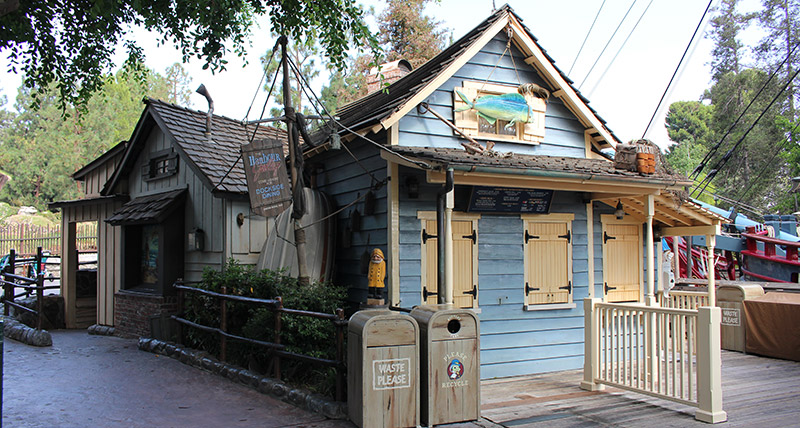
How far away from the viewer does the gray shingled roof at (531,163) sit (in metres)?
7.29

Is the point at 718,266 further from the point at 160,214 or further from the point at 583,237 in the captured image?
the point at 160,214

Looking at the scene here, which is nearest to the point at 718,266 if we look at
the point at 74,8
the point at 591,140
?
the point at 591,140

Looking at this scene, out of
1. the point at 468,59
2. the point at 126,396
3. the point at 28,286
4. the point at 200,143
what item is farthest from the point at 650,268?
the point at 28,286

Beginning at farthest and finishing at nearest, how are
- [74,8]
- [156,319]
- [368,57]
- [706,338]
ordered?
1. [368,57]
2. [156,319]
3. [74,8]
4. [706,338]

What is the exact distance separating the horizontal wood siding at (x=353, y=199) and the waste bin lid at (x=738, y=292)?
22.7 ft

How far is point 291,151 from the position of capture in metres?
8.49

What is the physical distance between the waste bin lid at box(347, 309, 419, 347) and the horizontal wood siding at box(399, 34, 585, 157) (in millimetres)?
3304

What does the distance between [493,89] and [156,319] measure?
23.9 feet

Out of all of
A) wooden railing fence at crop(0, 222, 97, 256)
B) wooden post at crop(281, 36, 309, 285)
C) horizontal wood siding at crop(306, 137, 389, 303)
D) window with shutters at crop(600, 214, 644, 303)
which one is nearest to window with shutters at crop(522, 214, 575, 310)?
window with shutters at crop(600, 214, 644, 303)

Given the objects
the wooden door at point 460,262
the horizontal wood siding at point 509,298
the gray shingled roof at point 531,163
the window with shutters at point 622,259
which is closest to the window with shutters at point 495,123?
the gray shingled roof at point 531,163

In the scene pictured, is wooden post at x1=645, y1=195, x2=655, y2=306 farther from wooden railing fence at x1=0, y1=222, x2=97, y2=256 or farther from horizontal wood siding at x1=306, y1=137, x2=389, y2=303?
wooden railing fence at x1=0, y1=222, x2=97, y2=256

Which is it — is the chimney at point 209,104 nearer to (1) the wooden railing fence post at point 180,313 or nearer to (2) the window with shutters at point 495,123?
(1) the wooden railing fence post at point 180,313

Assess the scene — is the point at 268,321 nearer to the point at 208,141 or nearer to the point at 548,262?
the point at 548,262

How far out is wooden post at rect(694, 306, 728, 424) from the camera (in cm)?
620
